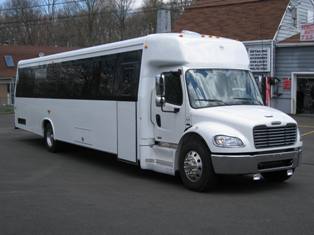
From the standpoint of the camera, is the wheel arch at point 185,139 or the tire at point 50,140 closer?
the wheel arch at point 185,139

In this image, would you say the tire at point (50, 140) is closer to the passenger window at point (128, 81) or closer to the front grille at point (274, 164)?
A: the passenger window at point (128, 81)

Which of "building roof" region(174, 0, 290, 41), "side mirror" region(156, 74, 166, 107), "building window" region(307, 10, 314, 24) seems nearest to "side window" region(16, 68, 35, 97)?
"side mirror" region(156, 74, 166, 107)

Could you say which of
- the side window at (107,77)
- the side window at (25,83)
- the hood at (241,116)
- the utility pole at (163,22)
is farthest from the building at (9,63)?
the hood at (241,116)

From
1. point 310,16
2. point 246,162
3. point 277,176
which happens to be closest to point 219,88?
point 246,162

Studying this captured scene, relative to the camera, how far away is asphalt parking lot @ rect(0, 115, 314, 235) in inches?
273

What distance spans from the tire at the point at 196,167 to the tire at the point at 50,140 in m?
6.50

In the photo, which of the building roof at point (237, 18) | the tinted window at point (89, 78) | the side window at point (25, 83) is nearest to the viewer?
the tinted window at point (89, 78)

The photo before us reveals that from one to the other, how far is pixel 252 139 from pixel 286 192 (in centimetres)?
122

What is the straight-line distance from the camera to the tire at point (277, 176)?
10045 mm

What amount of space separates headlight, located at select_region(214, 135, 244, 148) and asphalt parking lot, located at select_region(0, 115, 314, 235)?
2.82 ft

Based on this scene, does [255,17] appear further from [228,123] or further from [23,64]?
[228,123]

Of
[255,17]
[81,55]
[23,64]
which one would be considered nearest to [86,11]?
[255,17]

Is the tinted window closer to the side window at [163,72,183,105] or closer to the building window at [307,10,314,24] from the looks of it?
the side window at [163,72,183,105]

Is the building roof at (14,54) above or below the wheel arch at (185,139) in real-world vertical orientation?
above
